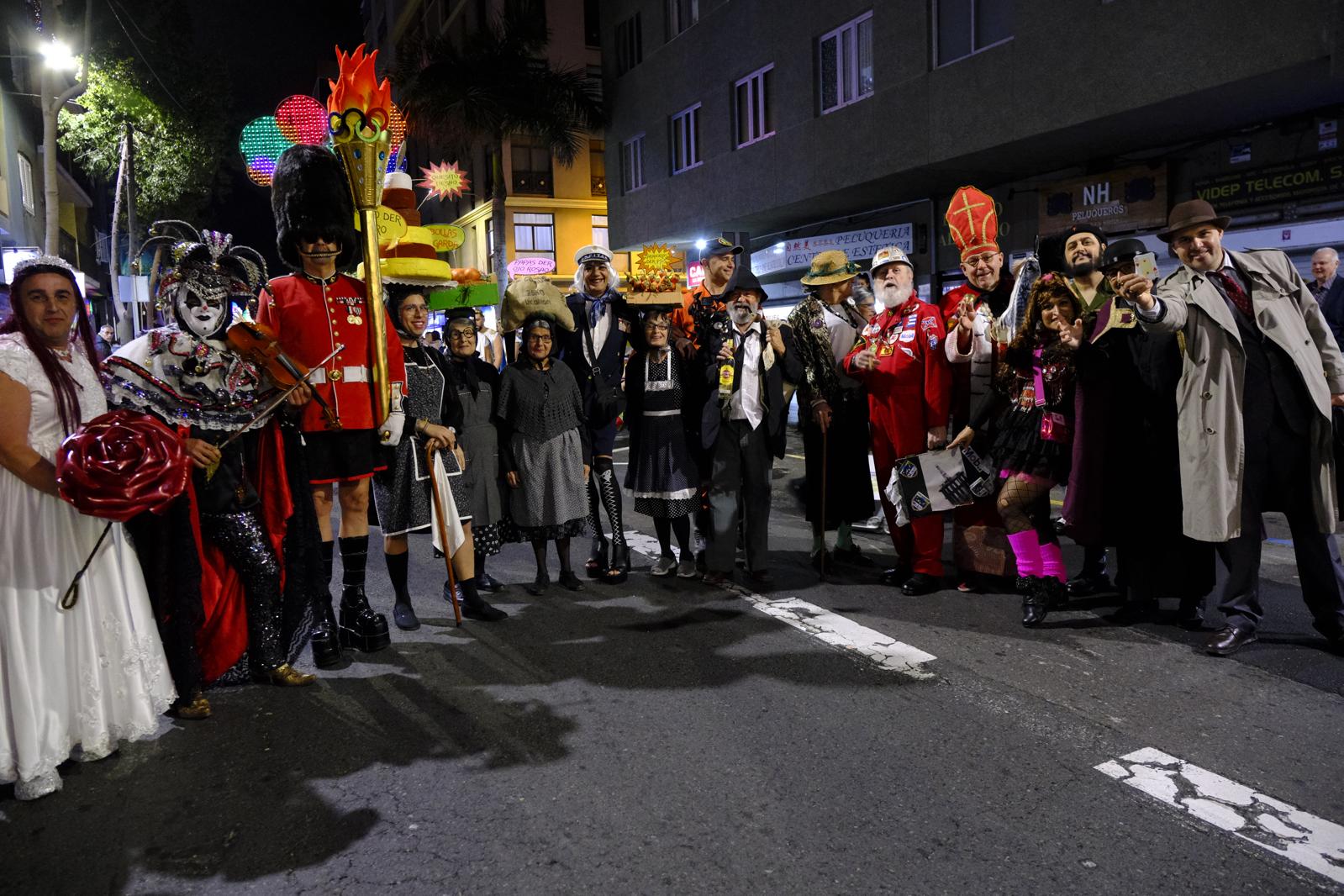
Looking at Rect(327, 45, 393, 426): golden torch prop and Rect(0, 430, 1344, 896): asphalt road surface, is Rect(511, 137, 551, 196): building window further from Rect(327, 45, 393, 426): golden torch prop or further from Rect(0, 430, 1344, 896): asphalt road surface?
Rect(0, 430, 1344, 896): asphalt road surface

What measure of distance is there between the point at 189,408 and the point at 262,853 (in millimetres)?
1977

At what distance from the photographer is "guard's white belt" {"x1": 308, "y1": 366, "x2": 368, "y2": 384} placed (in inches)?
183

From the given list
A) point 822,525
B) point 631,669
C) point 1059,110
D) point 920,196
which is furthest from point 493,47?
point 631,669

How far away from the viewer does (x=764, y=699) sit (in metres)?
4.09

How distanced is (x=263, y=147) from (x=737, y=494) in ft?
11.6

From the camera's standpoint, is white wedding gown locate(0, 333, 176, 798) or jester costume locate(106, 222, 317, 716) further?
jester costume locate(106, 222, 317, 716)

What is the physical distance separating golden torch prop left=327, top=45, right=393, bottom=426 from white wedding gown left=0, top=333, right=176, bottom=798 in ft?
4.34

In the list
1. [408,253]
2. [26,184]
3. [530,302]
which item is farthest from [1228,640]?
[26,184]

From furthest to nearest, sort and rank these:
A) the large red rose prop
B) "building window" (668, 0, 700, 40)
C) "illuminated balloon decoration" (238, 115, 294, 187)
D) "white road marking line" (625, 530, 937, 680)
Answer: "building window" (668, 0, 700, 40) < "illuminated balloon decoration" (238, 115, 294, 187) < "white road marking line" (625, 530, 937, 680) < the large red rose prop

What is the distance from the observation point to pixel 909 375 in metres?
5.87

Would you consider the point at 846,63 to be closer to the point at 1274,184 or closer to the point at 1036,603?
the point at 1274,184

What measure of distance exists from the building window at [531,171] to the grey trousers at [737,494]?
105 ft

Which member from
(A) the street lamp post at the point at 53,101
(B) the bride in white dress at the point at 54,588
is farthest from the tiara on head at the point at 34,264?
(A) the street lamp post at the point at 53,101

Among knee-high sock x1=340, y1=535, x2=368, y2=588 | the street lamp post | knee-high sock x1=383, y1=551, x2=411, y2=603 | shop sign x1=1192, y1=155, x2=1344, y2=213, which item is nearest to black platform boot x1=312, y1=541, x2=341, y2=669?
knee-high sock x1=340, y1=535, x2=368, y2=588
